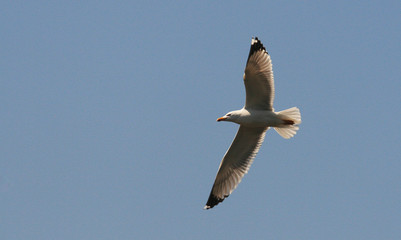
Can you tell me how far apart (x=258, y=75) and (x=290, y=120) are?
1.06m

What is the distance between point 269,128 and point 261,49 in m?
1.73

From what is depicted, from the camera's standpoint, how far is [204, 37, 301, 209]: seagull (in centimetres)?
1110

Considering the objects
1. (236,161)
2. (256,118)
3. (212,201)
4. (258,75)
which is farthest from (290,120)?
(212,201)

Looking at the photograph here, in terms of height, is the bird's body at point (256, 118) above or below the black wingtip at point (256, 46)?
below

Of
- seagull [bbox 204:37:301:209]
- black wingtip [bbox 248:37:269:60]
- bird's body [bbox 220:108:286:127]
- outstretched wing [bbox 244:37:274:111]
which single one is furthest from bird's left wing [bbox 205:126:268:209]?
Result: black wingtip [bbox 248:37:269:60]

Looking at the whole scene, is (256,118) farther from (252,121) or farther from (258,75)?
(258,75)

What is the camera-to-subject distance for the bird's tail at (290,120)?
11.4 meters

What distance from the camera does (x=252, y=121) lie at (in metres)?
11.4

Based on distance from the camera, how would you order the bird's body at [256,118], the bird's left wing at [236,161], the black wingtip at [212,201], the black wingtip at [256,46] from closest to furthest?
the black wingtip at [256,46] → the bird's body at [256,118] → the bird's left wing at [236,161] → the black wingtip at [212,201]

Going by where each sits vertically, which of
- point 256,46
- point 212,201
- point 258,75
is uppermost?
point 256,46

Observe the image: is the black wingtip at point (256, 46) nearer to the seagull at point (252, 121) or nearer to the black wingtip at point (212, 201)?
the seagull at point (252, 121)

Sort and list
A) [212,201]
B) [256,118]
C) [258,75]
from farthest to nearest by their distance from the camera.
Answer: [212,201] < [256,118] < [258,75]

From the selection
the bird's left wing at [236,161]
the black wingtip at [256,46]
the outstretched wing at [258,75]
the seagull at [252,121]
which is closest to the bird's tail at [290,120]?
the seagull at [252,121]

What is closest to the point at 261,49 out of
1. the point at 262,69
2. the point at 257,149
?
the point at 262,69
